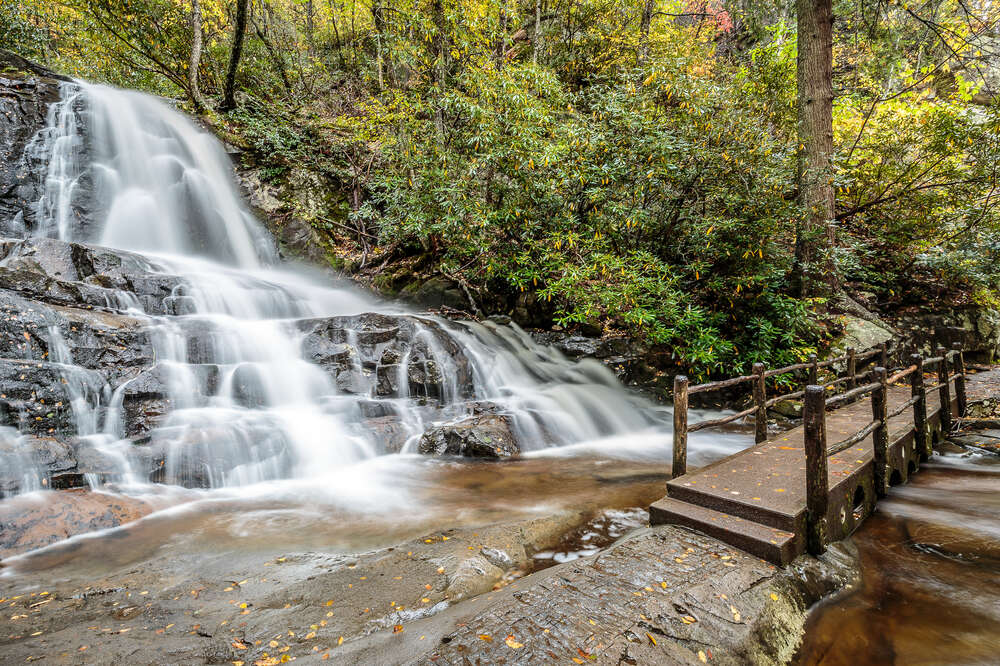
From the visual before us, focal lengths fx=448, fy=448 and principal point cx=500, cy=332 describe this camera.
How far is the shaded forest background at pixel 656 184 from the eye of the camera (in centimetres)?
821

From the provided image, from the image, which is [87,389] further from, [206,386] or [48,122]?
[48,122]

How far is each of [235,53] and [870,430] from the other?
50.5 ft

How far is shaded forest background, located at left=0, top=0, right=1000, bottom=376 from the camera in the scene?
8.21 metres

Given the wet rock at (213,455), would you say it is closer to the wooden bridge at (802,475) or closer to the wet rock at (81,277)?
the wet rock at (81,277)

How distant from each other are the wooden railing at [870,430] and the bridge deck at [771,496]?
4.3 inches

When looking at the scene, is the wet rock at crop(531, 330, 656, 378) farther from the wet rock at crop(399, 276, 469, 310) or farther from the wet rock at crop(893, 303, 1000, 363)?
the wet rock at crop(893, 303, 1000, 363)

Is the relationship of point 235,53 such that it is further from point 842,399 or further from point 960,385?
point 960,385

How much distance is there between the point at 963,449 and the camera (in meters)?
5.83

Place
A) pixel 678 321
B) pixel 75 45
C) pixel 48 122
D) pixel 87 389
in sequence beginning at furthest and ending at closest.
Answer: pixel 75 45 → pixel 48 122 → pixel 678 321 → pixel 87 389

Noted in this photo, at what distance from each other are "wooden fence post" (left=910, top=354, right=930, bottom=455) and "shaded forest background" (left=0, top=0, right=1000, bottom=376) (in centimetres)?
268

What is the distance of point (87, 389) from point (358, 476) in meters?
3.49

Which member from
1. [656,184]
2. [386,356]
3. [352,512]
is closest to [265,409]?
[386,356]

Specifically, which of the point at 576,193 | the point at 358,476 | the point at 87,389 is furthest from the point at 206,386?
the point at 576,193

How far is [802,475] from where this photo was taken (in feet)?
12.3
